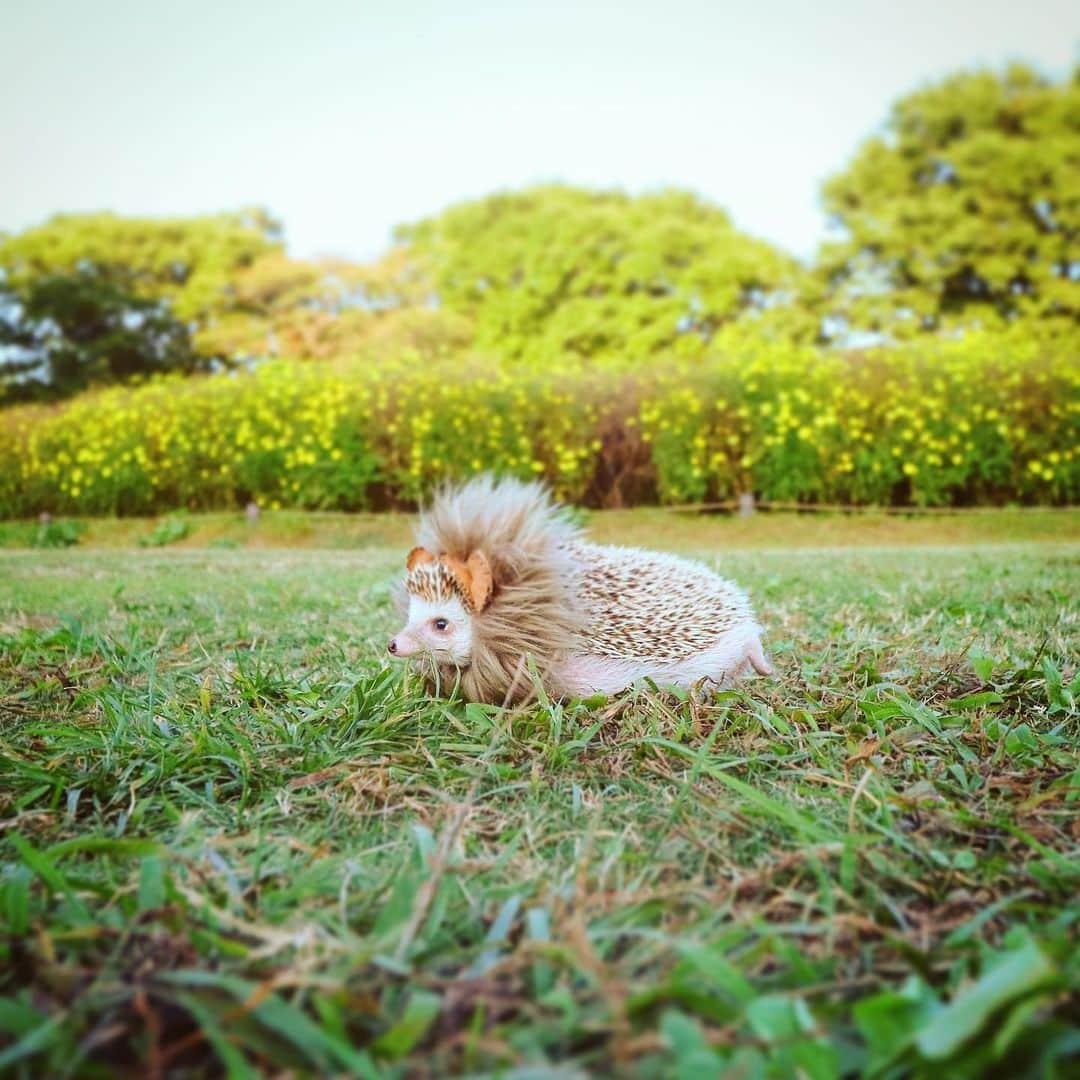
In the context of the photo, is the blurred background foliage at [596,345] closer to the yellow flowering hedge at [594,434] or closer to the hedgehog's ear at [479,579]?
the yellow flowering hedge at [594,434]

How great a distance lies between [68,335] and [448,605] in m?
29.2

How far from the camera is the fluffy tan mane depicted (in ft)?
7.39

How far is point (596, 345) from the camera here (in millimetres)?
26844

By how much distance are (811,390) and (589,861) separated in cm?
1189

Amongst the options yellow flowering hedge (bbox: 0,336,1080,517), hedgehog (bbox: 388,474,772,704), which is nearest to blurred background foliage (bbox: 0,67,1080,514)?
yellow flowering hedge (bbox: 0,336,1080,517)

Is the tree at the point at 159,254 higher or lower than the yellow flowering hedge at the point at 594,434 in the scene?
higher

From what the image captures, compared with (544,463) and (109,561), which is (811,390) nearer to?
(544,463)

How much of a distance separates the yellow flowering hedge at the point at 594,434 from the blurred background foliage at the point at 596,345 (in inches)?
1.8

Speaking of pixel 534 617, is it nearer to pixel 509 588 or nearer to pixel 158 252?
pixel 509 588

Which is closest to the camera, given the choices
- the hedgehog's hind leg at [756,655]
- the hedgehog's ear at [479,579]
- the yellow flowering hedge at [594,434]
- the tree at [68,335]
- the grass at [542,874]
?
the grass at [542,874]

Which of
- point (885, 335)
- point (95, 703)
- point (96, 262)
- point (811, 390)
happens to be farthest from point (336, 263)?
point (95, 703)

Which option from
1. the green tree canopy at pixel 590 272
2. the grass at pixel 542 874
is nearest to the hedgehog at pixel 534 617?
the grass at pixel 542 874

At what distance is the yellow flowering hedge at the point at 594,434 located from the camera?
11844 millimetres

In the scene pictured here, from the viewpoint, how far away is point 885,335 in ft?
75.6
